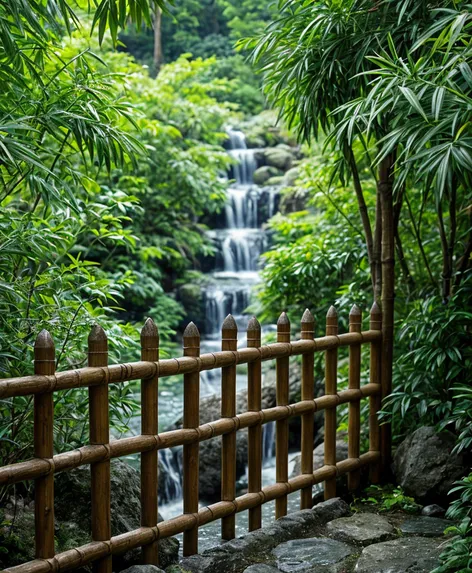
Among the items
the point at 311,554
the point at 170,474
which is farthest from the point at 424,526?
the point at 170,474

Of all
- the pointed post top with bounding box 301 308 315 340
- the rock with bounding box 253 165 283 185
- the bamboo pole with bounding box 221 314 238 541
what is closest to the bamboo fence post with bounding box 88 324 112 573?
the bamboo pole with bounding box 221 314 238 541

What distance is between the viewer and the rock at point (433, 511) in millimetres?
4270

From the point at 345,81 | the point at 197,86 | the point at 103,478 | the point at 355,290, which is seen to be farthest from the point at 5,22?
the point at 197,86

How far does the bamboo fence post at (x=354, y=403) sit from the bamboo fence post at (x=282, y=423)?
705 mm

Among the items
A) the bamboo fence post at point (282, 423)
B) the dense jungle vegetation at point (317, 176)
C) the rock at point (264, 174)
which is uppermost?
the rock at point (264, 174)

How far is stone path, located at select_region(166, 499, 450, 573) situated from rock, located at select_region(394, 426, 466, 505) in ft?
0.73

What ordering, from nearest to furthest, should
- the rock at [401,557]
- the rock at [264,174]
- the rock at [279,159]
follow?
the rock at [401,557], the rock at [264,174], the rock at [279,159]

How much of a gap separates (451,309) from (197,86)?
8.84 metres

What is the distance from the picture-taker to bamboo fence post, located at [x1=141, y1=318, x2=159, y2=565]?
3295 mm

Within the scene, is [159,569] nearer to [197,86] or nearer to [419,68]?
[419,68]

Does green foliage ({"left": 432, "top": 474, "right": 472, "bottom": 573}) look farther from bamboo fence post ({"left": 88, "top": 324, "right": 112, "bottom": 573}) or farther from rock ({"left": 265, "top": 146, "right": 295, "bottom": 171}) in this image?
rock ({"left": 265, "top": 146, "right": 295, "bottom": 171})

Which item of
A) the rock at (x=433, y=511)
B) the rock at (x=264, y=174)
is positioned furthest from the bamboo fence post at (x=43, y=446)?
the rock at (x=264, y=174)

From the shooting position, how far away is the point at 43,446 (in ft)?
9.30

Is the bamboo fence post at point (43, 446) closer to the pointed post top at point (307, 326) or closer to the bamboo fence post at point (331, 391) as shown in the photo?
the pointed post top at point (307, 326)
